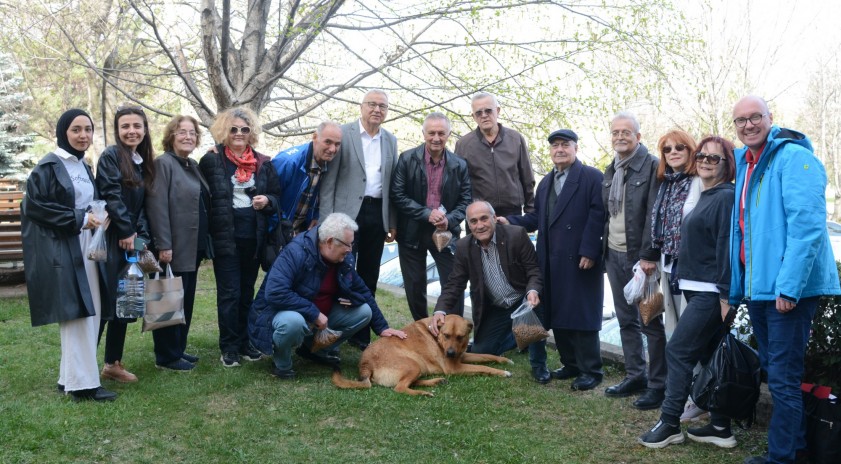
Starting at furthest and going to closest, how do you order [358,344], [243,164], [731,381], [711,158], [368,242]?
[358,344], [368,242], [243,164], [711,158], [731,381]

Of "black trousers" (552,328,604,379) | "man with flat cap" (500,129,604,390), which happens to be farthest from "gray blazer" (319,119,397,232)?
"black trousers" (552,328,604,379)

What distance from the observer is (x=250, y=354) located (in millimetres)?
6113

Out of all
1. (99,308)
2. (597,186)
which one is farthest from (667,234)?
(99,308)

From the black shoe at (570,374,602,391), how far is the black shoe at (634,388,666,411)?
49 cm

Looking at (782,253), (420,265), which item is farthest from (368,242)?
(782,253)

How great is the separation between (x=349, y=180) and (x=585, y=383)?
8.29 ft

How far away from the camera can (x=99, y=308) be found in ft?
16.2

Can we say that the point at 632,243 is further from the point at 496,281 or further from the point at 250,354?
the point at 250,354

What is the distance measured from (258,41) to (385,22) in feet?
5.73

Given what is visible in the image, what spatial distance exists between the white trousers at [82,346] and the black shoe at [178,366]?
35.0 inches

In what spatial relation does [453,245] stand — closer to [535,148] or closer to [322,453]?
[322,453]

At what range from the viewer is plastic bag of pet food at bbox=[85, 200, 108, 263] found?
189 inches

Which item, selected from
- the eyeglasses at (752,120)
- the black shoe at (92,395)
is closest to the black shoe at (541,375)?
the eyeglasses at (752,120)

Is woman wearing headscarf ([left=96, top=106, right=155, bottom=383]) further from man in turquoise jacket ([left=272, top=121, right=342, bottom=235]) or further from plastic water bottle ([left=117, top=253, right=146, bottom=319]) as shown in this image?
man in turquoise jacket ([left=272, top=121, right=342, bottom=235])
